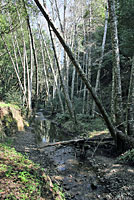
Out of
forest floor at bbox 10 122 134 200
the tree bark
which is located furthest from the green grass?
the tree bark

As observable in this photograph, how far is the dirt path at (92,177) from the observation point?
3176mm

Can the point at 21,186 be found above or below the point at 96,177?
above

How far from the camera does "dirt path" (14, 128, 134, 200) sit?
3.18 m

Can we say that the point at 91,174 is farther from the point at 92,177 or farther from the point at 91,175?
the point at 92,177

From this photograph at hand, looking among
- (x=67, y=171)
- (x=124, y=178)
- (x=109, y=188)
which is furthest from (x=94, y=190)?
(x=67, y=171)

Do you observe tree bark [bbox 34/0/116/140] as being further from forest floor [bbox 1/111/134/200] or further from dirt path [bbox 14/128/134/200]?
dirt path [bbox 14/128/134/200]

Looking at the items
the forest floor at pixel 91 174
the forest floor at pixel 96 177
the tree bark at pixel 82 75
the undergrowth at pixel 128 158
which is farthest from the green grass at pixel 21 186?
the undergrowth at pixel 128 158

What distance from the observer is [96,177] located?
390 centimetres

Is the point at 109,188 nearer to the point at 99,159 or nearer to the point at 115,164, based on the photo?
the point at 115,164

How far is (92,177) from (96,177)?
108 mm

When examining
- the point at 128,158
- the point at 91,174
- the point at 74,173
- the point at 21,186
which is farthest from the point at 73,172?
the point at 21,186

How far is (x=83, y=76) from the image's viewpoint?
3.89 meters

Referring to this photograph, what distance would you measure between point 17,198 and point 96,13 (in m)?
12.7

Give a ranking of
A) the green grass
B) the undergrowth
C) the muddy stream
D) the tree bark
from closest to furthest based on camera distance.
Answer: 1. the green grass
2. the muddy stream
3. the tree bark
4. the undergrowth
